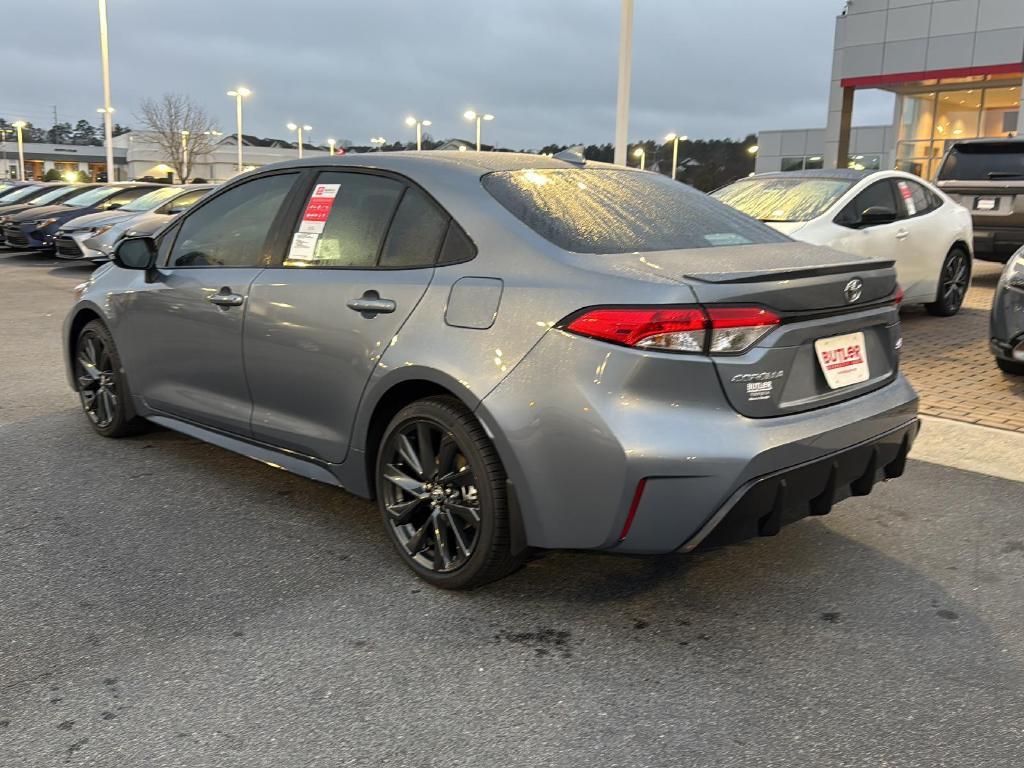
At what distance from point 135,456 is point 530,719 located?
324 cm

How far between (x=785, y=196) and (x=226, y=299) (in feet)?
19.6

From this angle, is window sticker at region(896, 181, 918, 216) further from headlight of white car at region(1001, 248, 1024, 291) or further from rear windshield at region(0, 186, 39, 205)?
rear windshield at region(0, 186, 39, 205)

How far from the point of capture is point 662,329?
112 inches

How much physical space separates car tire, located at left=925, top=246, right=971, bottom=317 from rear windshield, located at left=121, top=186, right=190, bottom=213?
38.2 feet

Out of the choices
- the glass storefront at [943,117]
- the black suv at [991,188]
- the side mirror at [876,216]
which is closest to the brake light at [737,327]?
the side mirror at [876,216]

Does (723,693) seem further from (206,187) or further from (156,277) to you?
(206,187)

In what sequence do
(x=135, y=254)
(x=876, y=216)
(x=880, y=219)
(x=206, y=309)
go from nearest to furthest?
(x=206, y=309) → (x=135, y=254) → (x=876, y=216) → (x=880, y=219)

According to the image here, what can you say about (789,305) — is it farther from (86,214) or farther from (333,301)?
(86,214)

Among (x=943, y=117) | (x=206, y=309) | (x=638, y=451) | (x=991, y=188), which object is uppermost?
(x=943, y=117)

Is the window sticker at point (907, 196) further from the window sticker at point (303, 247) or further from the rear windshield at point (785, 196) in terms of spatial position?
the window sticker at point (303, 247)

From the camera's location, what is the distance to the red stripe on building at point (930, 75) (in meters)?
26.7

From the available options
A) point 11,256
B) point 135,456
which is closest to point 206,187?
point 11,256

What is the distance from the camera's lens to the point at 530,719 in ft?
8.55

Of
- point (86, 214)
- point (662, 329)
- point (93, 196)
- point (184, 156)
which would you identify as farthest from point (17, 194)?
point (184, 156)
